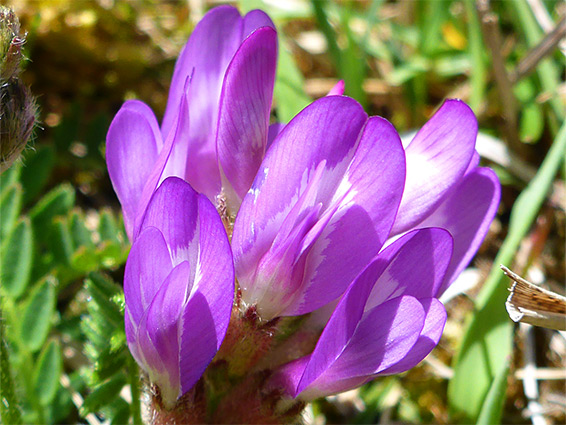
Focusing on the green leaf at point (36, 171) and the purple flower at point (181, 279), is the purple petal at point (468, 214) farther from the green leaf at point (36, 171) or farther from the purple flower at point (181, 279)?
the green leaf at point (36, 171)

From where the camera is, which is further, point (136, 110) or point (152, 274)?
point (136, 110)

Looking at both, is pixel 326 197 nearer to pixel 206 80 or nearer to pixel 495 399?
pixel 206 80

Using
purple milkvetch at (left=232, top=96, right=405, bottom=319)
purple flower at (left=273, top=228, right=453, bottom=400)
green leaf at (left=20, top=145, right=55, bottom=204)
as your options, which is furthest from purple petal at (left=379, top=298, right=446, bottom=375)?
green leaf at (left=20, top=145, right=55, bottom=204)

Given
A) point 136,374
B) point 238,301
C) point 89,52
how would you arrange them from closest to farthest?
point 238,301 → point 136,374 → point 89,52

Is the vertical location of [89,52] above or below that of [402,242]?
above

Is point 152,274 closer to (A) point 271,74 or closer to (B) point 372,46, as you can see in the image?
(A) point 271,74

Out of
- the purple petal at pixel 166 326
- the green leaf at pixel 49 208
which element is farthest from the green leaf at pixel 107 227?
the purple petal at pixel 166 326

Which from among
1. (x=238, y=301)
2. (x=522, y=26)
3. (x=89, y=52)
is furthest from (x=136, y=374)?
(x=522, y=26)
